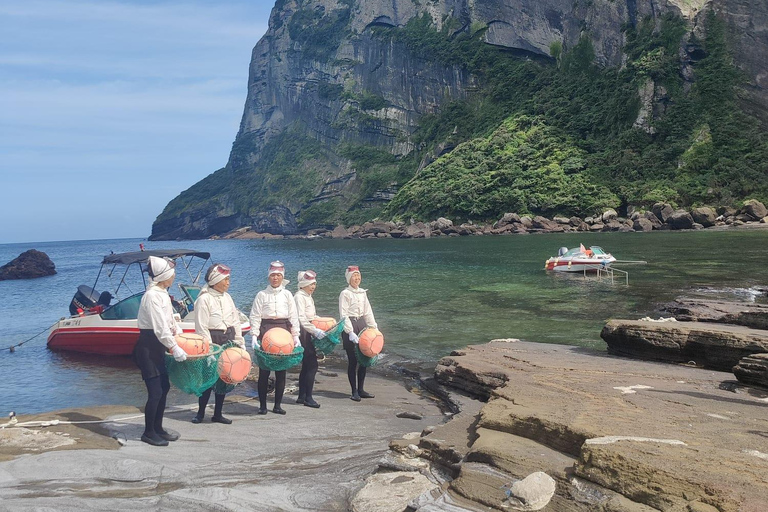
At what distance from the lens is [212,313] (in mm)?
8203

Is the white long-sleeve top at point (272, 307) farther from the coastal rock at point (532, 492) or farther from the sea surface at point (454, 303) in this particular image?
the coastal rock at point (532, 492)

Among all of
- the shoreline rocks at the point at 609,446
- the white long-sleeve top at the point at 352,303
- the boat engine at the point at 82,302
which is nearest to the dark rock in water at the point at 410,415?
the shoreline rocks at the point at 609,446

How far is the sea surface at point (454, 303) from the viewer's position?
13789mm

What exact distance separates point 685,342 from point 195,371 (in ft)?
24.4

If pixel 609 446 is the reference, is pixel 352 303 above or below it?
above

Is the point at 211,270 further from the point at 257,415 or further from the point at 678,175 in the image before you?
the point at 678,175

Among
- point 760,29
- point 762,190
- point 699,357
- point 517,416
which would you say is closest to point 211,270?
point 517,416

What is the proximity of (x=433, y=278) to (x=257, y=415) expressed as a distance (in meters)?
24.0

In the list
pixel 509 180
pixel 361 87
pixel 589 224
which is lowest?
pixel 589 224

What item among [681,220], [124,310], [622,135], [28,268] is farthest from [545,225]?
[124,310]

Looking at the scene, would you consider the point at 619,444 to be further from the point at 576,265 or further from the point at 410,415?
the point at 576,265

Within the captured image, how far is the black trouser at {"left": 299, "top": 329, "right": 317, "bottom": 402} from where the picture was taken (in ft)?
31.5

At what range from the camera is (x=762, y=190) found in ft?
204

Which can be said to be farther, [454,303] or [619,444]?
[454,303]
